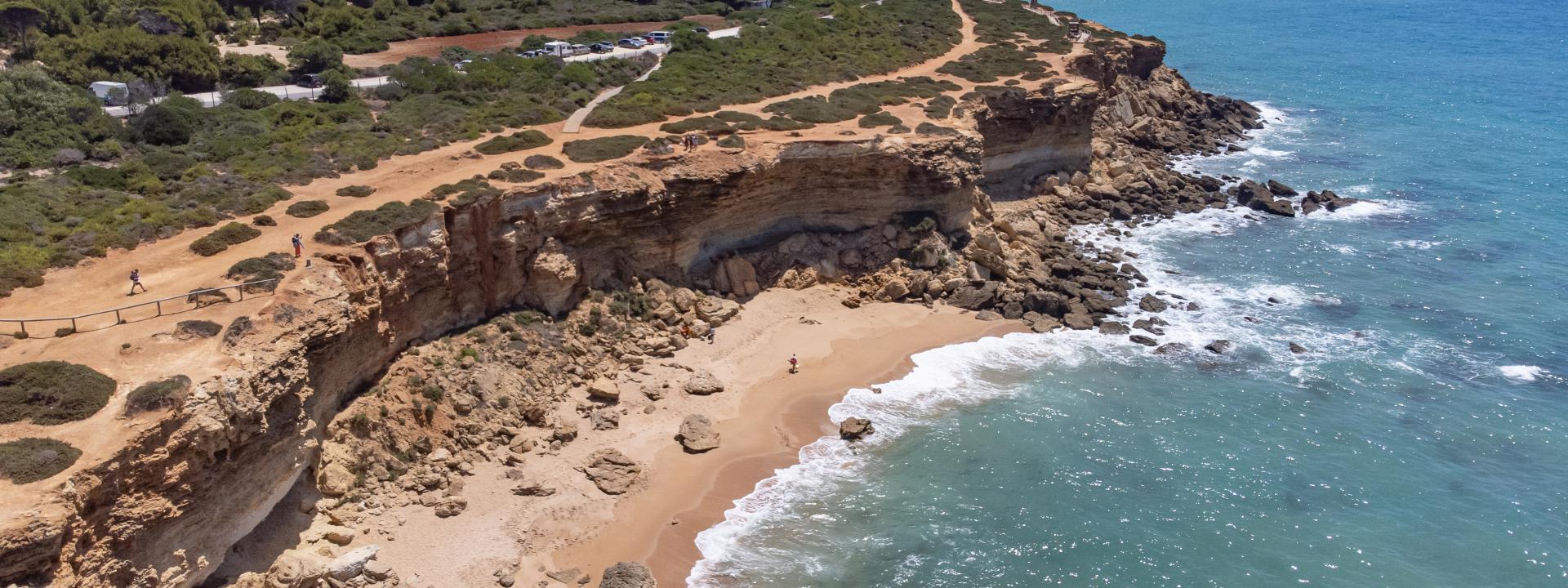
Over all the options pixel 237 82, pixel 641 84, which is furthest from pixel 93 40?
pixel 641 84

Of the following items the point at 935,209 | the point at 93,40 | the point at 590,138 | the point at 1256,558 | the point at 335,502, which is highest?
the point at 93,40

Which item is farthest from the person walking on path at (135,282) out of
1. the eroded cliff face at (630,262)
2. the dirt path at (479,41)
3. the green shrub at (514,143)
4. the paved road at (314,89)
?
the dirt path at (479,41)

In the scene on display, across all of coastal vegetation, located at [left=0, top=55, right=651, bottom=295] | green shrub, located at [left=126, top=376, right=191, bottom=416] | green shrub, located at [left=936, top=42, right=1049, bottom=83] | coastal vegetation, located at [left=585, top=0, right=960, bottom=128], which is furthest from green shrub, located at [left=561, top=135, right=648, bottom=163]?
green shrub, located at [left=936, top=42, right=1049, bottom=83]

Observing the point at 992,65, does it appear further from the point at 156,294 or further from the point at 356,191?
the point at 156,294

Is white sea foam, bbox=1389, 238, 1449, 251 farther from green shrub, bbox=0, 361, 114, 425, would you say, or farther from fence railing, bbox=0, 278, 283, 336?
green shrub, bbox=0, 361, 114, 425

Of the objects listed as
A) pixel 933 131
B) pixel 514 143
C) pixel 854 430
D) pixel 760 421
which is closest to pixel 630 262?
pixel 514 143

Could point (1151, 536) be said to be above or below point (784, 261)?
below

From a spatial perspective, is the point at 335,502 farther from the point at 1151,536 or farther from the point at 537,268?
the point at 1151,536
